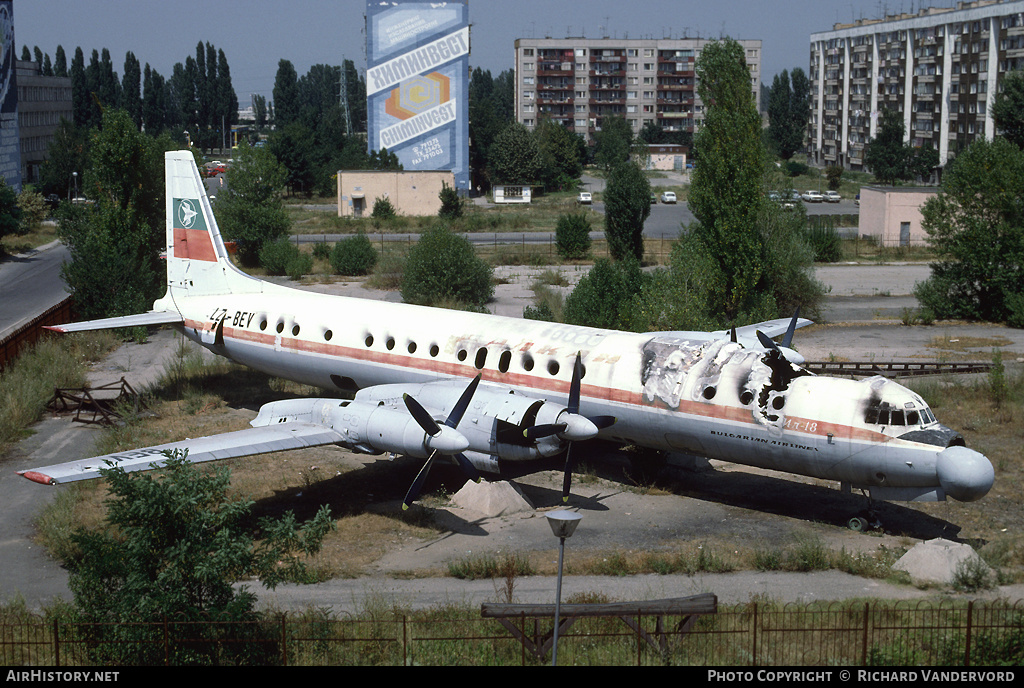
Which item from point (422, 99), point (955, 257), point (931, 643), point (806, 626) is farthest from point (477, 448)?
point (422, 99)

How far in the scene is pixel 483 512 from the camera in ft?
78.2

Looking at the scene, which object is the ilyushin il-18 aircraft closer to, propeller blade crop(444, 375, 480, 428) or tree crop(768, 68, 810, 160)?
propeller blade crop(444, 375, 480, 428)

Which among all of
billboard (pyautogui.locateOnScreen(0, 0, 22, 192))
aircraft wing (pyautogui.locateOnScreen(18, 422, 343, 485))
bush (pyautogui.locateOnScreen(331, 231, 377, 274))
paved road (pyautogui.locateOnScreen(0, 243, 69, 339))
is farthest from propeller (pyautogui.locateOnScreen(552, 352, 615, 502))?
billboard (pyautogui.locateOnScreen(0, 0, 22, 192))

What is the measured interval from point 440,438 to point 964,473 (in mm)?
11600

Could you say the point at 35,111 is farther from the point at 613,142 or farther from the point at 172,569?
the point at 172,569

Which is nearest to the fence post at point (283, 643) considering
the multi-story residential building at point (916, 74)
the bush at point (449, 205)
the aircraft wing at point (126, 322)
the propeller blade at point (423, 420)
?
the propeller blade at point (423, 420)

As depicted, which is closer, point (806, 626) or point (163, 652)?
point (163, 652)

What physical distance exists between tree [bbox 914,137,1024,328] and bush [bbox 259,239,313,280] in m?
38.3

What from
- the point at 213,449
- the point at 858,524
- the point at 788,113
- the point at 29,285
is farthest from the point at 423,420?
the point at 788,113

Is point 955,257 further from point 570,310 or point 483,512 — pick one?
point 483,512

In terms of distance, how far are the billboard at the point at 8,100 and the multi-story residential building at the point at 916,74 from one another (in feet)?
299

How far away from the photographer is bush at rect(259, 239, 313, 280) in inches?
2435
